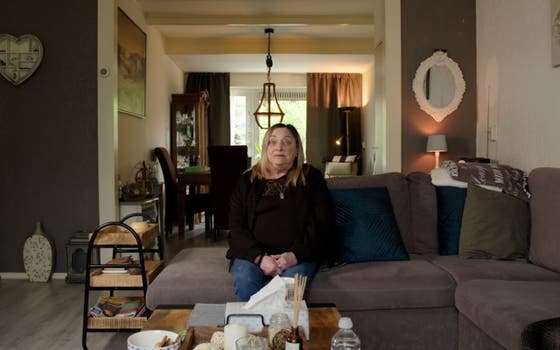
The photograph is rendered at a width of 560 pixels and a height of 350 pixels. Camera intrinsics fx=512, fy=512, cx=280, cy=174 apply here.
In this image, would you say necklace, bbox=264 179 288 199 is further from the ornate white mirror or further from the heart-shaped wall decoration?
the heart-shaped wall decoration

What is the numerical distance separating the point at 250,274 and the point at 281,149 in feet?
2.05

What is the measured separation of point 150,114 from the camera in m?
5.88

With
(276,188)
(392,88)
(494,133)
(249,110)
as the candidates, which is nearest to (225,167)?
(392,88)

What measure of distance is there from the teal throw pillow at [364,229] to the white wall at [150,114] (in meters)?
2.64

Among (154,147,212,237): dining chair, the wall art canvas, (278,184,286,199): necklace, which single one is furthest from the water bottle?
(154,147,212,237): dining chair

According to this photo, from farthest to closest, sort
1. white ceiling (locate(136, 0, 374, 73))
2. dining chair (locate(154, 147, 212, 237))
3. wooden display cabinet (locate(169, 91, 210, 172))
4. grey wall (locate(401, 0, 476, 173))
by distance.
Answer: wooden display cabinet (locate(169, 91, 210, 172)) → dining chair (locate(154, 147, 212, 237)) → white ceiling (locate(136, 0, 374, 73)) → grey wall (locate(401, 0, 476, 173))

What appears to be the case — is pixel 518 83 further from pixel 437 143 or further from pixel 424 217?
pixel 424 217

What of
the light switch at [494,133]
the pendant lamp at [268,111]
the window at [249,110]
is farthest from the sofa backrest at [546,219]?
the window at [249,110]

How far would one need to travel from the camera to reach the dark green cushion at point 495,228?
2.62 metres

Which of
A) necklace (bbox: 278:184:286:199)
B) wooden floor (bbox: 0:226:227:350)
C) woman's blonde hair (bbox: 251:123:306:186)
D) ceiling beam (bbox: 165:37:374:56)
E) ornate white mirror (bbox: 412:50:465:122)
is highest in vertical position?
ceiling beam (bbox: 165:37:374:56)

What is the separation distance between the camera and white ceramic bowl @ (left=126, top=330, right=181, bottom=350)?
142cm

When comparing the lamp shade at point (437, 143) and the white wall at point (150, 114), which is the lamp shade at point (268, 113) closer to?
the white wall at point (150, 114)

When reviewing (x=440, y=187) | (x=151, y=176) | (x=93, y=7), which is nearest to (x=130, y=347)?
(x=440, y=187)

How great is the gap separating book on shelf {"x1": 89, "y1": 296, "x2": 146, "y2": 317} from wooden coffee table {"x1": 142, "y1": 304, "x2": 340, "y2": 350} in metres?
0.78
